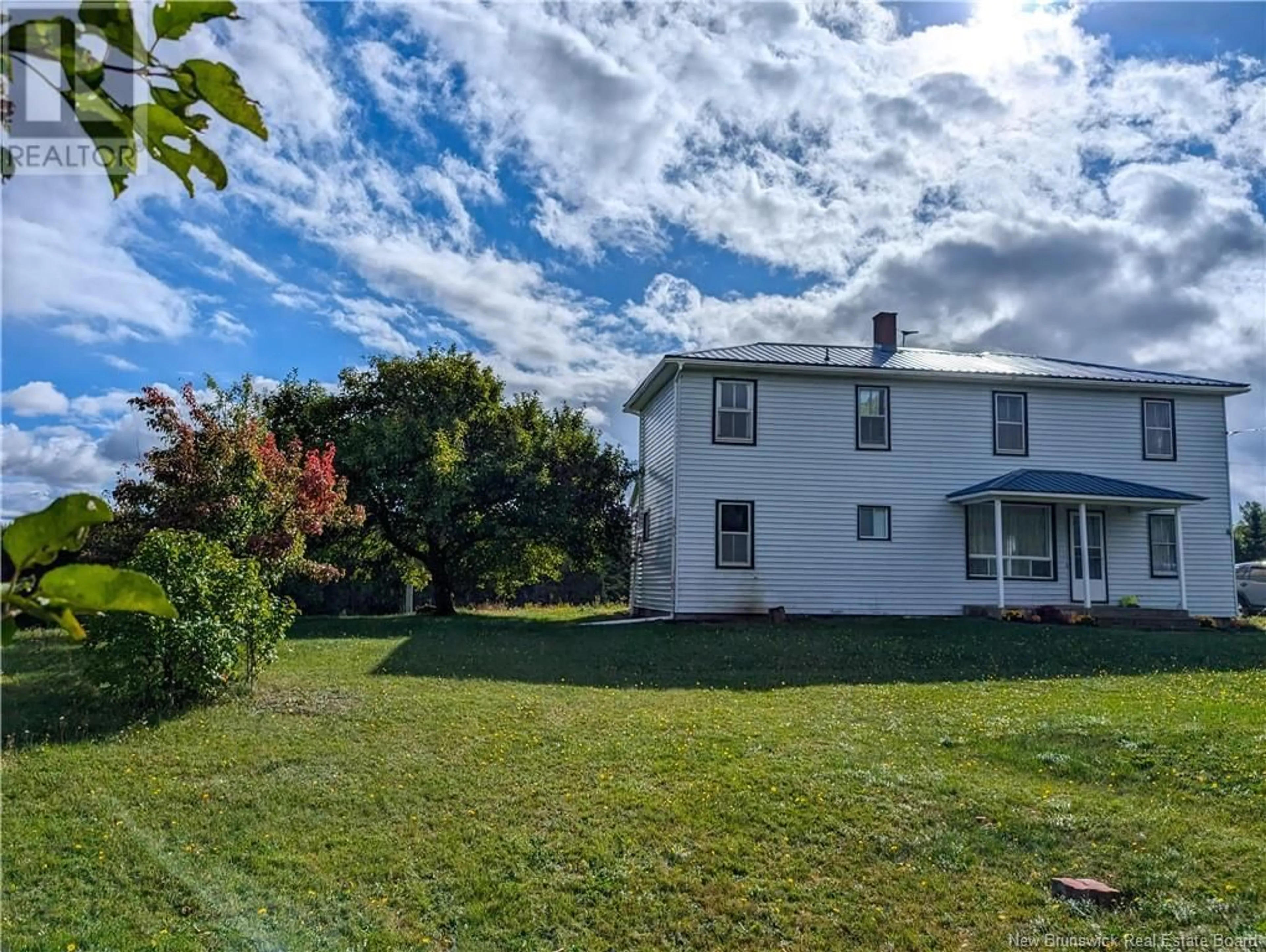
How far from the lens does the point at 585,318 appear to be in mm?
18281

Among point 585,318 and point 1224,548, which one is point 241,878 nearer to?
point 585,318

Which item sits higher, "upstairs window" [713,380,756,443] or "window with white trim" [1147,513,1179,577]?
"upstairs window" [713,380,756,443]

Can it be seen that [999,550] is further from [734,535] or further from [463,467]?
[463,467]

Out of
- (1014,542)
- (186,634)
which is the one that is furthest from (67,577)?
(1014,542)

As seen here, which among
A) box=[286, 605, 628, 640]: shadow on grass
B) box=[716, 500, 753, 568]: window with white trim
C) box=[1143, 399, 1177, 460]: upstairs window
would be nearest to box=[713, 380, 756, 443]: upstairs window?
box=[716, 500, 753, 568]: window with white trim

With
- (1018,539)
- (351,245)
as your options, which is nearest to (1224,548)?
(1018,539)

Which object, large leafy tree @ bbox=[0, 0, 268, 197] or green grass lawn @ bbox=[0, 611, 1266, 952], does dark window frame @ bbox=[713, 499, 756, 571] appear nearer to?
green grass lawn @ bbox=[0, 611, 1266, 952]

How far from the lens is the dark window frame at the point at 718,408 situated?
18.0 m

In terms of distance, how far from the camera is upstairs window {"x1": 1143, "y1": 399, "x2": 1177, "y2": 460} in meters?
19.6

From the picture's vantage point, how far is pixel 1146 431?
19.7 m

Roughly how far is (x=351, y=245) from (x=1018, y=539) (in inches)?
584

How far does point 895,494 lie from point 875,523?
2.51ft

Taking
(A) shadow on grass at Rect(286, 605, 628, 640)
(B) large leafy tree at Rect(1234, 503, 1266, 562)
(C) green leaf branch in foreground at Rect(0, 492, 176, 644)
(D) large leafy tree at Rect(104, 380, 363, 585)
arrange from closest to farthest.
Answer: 1. (C) green leaf branch in foreground at Rect(0, 492, 176, 644)
2. (D) large leafy tree at Rect(104, 380, 363, 585)
3. (A) shadow on grass at Rect(286, 605, 628, 640)
4. (B) large leafy tree at Rect(1234, 503, 1266, 562)

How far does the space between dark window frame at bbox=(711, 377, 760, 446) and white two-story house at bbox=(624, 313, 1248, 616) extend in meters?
0.04
